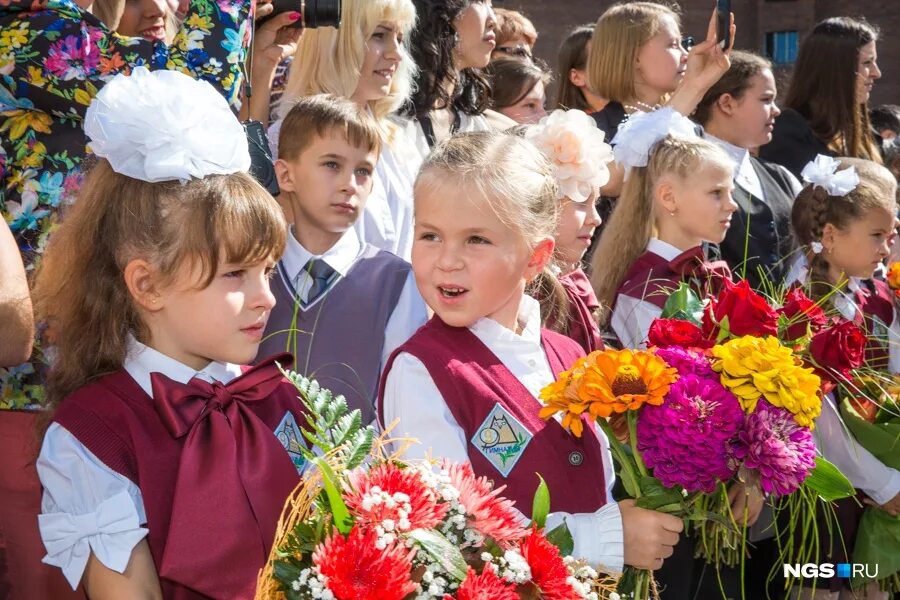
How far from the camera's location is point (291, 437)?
8.43 ft

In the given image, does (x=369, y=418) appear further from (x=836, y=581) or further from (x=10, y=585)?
(x=836, y=581)

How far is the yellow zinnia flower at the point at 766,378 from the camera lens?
2535 millimetres

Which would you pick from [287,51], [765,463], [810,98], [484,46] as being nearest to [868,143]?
[810,98]

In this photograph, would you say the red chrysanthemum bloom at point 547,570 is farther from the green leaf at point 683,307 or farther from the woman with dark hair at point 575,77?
the woman with dark hair at point 575,77

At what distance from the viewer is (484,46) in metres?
5.05

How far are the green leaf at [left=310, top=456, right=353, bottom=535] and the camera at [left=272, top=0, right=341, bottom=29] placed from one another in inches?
75.7

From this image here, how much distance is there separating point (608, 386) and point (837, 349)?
0.92 meters

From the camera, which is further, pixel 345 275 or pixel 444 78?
pixel 444 78

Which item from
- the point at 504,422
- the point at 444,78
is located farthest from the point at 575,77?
the point at 504,422

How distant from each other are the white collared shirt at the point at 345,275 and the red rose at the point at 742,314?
2.89ft

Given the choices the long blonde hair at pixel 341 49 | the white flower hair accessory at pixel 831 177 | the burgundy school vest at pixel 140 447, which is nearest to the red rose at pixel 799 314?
the burgundy school vest at pixel 140 447

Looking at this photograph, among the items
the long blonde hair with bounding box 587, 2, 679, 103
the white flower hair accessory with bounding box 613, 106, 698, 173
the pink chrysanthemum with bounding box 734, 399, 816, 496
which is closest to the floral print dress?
the pink chrysanthemum with bounding box 734, 399, 816, 496

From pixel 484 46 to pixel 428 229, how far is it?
99.0 inches

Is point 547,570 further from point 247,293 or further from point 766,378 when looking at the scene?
point 247,293
